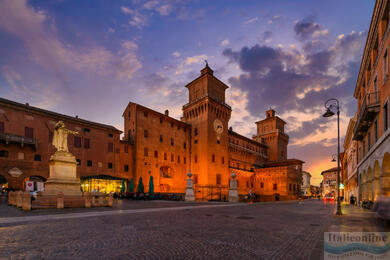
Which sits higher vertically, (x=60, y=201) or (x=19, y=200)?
(x=60, y=201)

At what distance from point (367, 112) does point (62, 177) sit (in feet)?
84.1

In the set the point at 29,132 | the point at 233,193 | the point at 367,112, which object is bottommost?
the point at 233,193

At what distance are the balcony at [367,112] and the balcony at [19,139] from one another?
38026 mm

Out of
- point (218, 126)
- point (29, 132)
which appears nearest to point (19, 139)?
point (29, 132)

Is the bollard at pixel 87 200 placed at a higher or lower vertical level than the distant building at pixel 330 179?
higher

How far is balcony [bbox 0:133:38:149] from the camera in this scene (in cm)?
2770

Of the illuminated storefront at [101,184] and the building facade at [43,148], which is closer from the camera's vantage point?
the building facade at [43,148]

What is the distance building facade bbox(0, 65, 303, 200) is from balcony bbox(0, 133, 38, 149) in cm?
14

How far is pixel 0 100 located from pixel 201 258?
3486cm

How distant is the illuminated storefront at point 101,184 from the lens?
33625mm

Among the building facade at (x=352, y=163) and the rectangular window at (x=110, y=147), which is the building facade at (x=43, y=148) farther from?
the building facade at (x=352, y=163)

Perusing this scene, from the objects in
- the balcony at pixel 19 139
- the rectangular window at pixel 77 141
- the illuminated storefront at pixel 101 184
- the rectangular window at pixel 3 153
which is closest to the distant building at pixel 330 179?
the illuminated storefront at pixel 101 184

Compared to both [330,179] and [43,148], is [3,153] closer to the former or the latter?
[43,148]

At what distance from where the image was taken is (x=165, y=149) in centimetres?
4519
